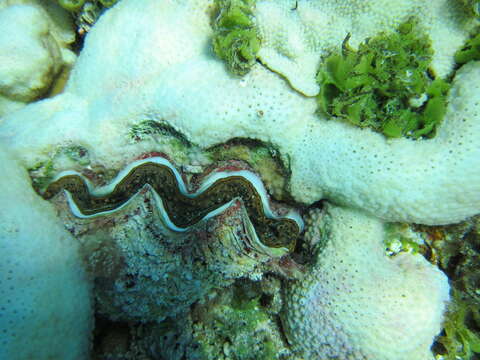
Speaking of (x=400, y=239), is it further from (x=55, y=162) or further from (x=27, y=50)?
(x=27, y=50)

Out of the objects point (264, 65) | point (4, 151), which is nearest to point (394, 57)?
point (264, 65)

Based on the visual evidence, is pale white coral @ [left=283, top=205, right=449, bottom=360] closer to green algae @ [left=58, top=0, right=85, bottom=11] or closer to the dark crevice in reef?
the dark crevice in reef

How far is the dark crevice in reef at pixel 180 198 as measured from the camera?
8.80ft

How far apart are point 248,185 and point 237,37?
1.34 metres

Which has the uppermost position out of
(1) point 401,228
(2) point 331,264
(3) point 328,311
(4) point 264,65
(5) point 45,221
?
(4) point 264,65

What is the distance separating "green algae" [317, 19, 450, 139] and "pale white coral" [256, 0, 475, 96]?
0.56ft

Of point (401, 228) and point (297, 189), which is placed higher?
point (401, 228)

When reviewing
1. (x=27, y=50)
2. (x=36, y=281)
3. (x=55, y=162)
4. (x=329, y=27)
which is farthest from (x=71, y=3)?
(x=36, y=281)

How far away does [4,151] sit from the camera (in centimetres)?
257

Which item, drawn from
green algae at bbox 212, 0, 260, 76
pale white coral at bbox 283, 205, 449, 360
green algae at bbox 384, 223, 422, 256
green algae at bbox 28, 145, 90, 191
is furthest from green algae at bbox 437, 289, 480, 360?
green algae at bbox 28, 145, 90, 191

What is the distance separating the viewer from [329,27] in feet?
7.84

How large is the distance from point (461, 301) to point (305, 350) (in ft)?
5.01

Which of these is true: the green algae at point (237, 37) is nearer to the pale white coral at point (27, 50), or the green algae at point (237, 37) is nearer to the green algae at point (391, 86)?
the green algae at point (391, 86)

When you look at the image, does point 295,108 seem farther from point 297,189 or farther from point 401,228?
point 401,228
